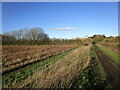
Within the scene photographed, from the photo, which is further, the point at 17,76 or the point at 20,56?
the point at 20,56

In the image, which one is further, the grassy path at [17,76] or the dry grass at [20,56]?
the dry grass at [20,56]

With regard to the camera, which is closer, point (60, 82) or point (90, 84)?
point (60, 82)

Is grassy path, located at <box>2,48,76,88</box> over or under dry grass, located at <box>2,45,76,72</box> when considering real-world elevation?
under

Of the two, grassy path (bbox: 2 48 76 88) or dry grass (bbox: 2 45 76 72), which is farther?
dry grass (bbox: 2 45 76 72)

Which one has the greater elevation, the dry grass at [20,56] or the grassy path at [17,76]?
the dry grass at [20,56]

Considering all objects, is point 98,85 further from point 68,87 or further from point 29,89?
point 29,89

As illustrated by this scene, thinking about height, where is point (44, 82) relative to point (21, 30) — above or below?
below

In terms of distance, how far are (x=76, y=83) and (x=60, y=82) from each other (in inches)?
38.4

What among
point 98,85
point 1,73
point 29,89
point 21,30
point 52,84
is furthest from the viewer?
point 21,30

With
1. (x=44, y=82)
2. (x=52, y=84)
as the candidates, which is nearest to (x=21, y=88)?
(x=44, y=82)

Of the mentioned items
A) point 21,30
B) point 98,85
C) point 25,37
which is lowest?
point 98,85

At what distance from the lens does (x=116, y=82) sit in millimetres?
5625

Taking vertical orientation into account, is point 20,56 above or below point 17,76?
above

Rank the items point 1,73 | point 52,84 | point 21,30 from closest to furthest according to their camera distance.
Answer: point 52,84
point 1,73
point 21,30
